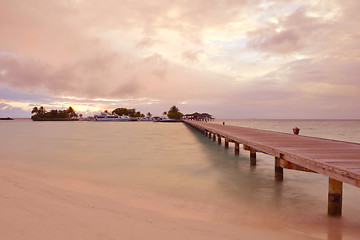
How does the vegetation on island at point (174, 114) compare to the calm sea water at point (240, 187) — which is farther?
the vegetation on island at point (174, 114)

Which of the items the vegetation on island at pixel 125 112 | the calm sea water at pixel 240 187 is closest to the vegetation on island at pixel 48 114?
the vegetation on island at pixel 125 112

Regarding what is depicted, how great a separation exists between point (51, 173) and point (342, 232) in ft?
28.9

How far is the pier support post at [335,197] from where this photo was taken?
4.40m

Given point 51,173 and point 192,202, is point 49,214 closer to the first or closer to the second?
point 192,202

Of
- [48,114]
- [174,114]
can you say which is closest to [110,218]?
[174,114]

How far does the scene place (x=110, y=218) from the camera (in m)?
4.19

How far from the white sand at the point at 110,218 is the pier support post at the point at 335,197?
1144 mm

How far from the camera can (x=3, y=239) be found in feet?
10.7

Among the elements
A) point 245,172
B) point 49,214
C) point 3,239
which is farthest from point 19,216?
point 245,172

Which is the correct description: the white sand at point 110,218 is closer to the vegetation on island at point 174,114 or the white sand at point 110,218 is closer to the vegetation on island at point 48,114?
the vegetation on island at point 174,114

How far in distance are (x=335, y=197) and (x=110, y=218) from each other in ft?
13.3

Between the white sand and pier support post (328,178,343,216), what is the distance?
1.14m

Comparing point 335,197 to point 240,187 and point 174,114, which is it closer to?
point 240,187

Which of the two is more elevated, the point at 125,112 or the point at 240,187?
the point at 125,112
